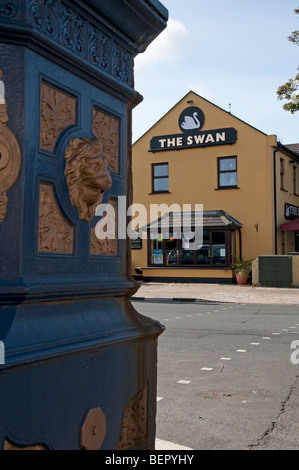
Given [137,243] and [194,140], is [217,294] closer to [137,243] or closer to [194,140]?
[137,243]

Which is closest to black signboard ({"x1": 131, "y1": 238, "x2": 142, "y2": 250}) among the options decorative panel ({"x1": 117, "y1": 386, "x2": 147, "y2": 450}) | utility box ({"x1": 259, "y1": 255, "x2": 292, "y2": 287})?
utility box ({"x1": 259, "y1": 255, "x2": 292, "y2": 287})

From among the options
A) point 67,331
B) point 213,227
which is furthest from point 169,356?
point 213,227

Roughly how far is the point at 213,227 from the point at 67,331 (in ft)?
67.8

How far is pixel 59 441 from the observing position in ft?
6.10

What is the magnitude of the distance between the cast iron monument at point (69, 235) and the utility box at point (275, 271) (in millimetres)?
18480

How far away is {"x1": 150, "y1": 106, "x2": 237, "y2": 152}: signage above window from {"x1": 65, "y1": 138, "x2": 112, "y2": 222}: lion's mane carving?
2183 centimetres

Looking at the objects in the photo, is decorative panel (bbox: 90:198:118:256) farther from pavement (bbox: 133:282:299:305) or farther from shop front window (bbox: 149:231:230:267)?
shop front window (bbox: 149:231:230:267)

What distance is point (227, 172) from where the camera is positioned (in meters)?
23.6

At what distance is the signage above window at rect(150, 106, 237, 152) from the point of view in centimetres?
2347

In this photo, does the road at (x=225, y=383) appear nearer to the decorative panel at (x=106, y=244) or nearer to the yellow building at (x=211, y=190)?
the decorative panel at (x=106, y=244)

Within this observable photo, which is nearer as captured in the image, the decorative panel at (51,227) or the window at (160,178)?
the decorative panel at (51,227)

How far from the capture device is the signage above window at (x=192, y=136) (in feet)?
77.0

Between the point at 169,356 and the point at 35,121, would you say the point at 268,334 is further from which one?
the point at 35,121

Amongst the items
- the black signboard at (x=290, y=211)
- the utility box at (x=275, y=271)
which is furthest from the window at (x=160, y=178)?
the utility box at (x=275, y=271)
